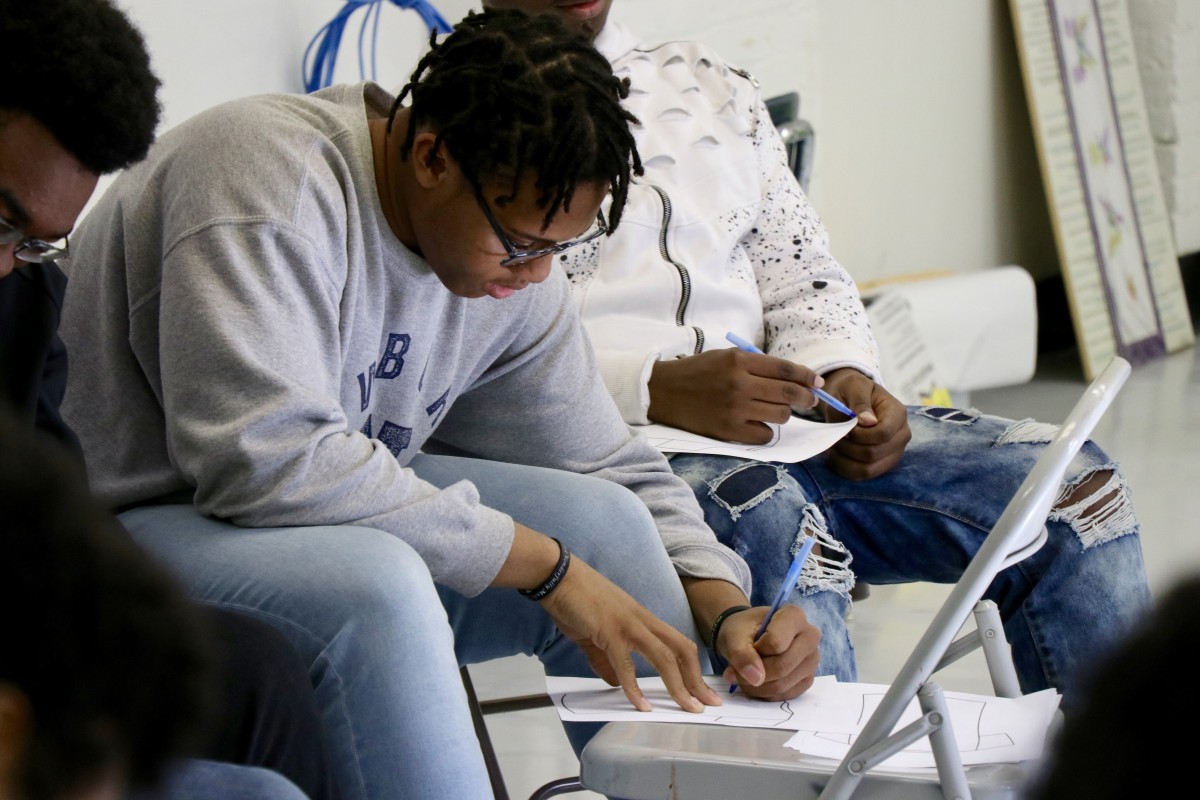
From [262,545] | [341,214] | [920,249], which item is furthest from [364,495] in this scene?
[920,249]

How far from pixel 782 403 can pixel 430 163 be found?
24.4 inches

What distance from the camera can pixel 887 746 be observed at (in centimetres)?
101

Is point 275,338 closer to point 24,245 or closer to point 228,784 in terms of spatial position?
point 24,245

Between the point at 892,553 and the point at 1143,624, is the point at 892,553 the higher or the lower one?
the lower one

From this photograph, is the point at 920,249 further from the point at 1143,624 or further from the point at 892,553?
the point at 1143,624

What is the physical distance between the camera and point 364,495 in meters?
1.21

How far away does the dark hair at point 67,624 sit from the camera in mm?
412

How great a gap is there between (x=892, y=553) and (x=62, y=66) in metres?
1.17

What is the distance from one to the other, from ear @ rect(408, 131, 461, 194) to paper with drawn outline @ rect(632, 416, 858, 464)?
551 millimetres

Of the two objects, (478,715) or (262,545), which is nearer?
(262,545)

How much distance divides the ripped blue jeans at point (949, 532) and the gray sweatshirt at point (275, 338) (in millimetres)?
127

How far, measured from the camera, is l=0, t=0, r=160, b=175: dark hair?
999 mm

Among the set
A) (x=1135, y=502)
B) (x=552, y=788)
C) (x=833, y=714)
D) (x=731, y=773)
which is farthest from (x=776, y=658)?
(x=1135, y=502)

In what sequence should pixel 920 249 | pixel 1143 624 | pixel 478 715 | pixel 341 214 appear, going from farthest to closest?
pixel 920 249
pixel 478 715
pixel 341 214
pixel 1143 624
